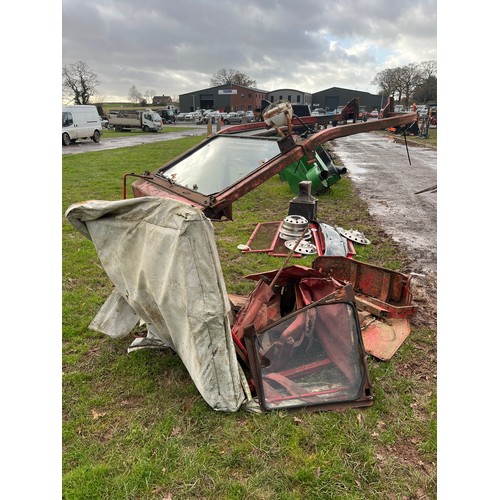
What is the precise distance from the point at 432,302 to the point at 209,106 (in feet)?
231

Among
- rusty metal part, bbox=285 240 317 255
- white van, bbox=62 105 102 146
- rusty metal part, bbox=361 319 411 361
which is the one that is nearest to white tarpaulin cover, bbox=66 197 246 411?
rusty metal part, bbox=361 319 411 361

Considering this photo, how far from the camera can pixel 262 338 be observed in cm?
273

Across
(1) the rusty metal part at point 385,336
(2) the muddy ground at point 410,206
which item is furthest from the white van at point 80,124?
(1) the rusty metal part at point 385,336

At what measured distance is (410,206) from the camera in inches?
349

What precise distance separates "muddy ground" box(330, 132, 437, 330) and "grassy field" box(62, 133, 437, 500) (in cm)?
126

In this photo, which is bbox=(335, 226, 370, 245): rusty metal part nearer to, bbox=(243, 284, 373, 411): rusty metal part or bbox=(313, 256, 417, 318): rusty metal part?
bbox=(313, 256, 417, 318): rusty metal part

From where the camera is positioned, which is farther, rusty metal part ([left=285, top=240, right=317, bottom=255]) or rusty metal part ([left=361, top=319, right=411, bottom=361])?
rusty metal part ([left=285, top=240, right=317, bottom=255])

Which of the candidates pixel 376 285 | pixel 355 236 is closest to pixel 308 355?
pixel 376 285

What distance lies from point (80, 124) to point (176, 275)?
21015 millimetres

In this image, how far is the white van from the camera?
19756 mm

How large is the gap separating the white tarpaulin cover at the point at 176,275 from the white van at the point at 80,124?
19.4m

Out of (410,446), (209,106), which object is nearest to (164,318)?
(410,446)

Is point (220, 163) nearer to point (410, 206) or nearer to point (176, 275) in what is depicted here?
point (176, 275)

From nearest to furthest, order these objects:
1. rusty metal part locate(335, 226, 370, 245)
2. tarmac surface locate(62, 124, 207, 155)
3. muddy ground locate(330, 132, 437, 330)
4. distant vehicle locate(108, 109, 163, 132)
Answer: muddy ground locate(330, 132, 437, 330)
rusty metal part locate(335, 226, 370, 245)
tarmac surface locate(62, 124, 207, 155)
distant vehicle locate(108, 109, 163, 132)
